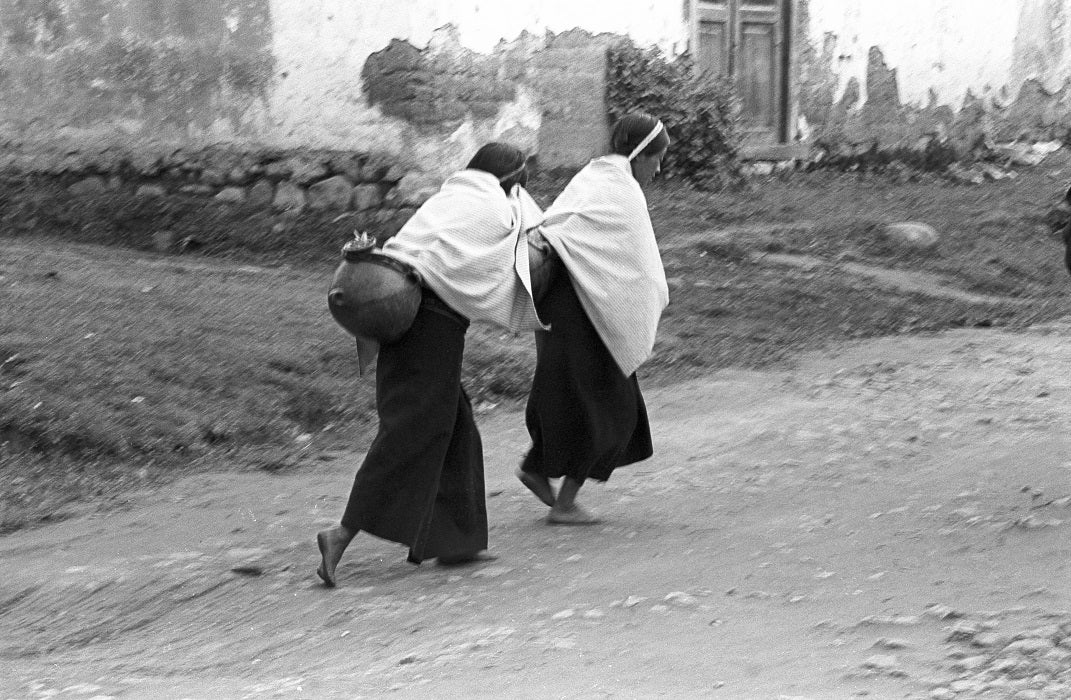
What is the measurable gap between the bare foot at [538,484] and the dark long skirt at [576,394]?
→ 0.11 m

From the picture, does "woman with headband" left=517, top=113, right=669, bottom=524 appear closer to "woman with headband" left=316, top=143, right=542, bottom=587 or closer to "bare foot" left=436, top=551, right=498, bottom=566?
"woman with headband" left=316, top=143, right=542, bottom=587

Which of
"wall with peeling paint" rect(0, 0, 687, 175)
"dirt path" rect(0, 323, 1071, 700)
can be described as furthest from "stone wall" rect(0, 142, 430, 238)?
"dirt path" rect(0, 323, 1071, 700)

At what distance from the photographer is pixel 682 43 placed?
38.9 ft

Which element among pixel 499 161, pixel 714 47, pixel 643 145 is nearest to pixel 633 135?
pixel 643 145

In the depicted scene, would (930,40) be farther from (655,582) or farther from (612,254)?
(655,582)

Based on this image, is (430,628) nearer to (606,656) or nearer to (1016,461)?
(606,656)

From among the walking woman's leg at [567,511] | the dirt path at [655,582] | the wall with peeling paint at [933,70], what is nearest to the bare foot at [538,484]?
the walking woman's leg at [567,511]

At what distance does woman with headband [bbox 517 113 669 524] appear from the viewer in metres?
5.22

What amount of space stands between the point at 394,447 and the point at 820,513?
5.21 ft

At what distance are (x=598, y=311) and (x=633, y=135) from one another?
64 centimetres

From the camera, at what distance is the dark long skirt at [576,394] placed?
A: 5234 mm

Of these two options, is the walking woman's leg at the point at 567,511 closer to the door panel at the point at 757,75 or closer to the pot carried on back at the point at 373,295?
the pot carried on back at the point at 373,295

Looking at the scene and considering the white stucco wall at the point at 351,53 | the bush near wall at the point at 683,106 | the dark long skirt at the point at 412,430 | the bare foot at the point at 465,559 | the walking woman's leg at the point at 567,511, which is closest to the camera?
the dark long skirt at the point at 412,430

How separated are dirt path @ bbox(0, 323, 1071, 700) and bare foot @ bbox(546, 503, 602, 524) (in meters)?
0.09
